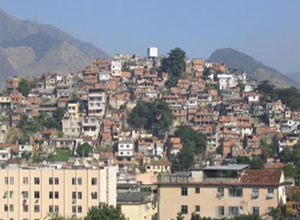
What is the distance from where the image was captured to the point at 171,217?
30359 mm

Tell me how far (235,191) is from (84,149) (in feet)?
123

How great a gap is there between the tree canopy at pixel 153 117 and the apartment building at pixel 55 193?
39.1 meters

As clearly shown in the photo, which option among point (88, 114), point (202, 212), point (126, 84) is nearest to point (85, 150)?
point (88, 114)

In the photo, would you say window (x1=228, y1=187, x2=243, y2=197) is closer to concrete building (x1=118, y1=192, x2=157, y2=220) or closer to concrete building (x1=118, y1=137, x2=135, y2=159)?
concrete building (x1=118, y1=192, x2=157, y2=220)

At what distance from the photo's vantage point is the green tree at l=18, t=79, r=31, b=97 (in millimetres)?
81625

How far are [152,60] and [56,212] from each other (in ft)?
206

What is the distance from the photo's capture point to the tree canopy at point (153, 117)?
73938 mm

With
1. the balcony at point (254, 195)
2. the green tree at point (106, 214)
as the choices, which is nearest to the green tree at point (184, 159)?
the green tree at point (106, 214)

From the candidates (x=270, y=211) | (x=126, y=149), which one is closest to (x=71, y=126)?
(x=126, y=149)

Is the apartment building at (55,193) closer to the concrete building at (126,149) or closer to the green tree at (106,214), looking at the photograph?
the green tree at (106,214)

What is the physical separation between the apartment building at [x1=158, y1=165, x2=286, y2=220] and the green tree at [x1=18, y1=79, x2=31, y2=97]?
171ft

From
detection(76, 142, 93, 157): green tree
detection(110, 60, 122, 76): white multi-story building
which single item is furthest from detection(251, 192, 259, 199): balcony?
detection(110, 60, 122, 76): white multi-story building

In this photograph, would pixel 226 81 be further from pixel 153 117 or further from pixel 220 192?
pixel 220 192

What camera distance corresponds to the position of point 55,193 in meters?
34.6
